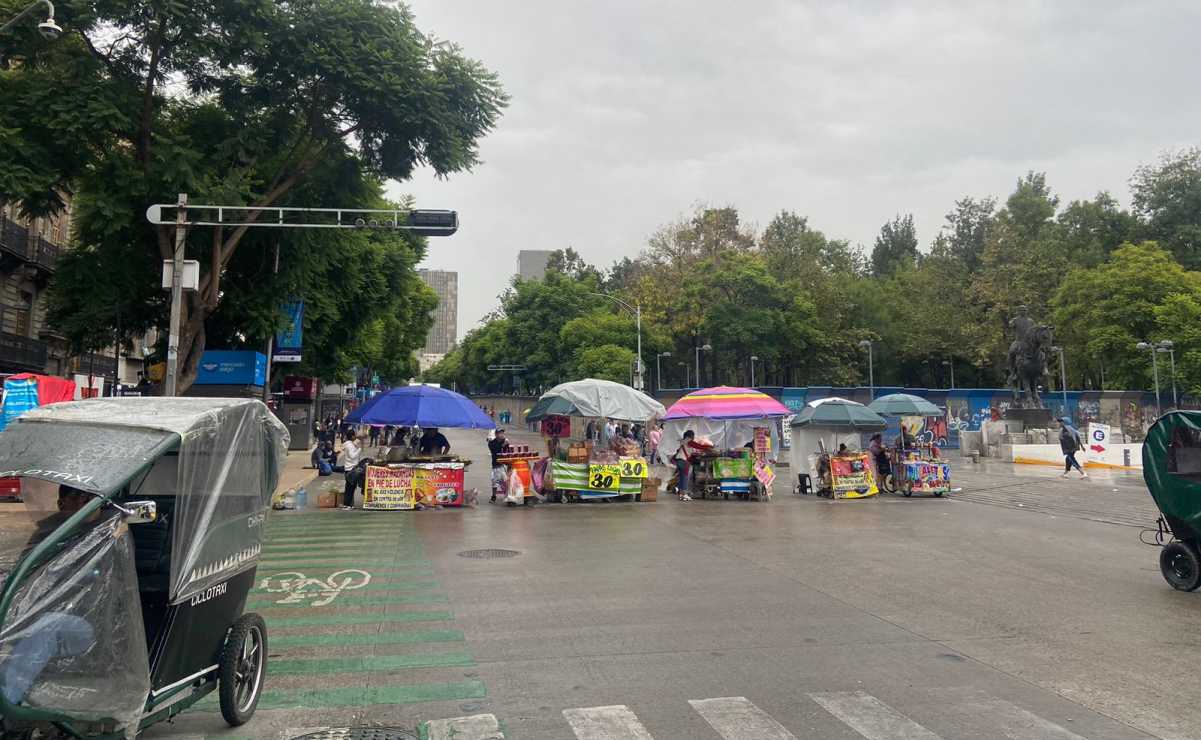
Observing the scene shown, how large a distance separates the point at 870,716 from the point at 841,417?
16.7 m

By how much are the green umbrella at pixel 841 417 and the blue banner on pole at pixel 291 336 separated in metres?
15.1

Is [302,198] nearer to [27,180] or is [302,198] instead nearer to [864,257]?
[27,180]

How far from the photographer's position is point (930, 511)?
17.8m

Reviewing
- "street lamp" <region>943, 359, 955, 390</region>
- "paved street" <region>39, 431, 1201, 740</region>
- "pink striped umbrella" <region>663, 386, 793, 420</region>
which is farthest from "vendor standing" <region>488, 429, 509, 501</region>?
"street lamp" <region>943, 359, 955, 390</region>

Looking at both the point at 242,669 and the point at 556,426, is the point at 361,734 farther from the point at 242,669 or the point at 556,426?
the point at 556,426

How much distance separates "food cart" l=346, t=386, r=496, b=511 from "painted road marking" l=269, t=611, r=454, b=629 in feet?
31.5

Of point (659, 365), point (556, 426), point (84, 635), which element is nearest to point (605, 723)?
point (84, 635)

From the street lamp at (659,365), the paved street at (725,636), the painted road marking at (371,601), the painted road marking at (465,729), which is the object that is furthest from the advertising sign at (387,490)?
the street lamp at (659,365)

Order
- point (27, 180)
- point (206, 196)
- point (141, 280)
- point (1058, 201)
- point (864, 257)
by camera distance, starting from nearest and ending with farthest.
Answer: point (27, 180), point (206, 196), point (141, 280), point (1058, 201), point (864, 257)

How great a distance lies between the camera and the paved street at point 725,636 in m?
5.25

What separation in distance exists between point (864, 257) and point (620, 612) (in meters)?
80.7

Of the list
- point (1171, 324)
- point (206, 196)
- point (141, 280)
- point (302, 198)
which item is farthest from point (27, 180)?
point (1171, 324)

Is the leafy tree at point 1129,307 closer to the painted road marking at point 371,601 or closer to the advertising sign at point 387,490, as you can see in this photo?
the advertising sign at point 387,490

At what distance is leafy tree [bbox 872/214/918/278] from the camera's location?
9050cm
